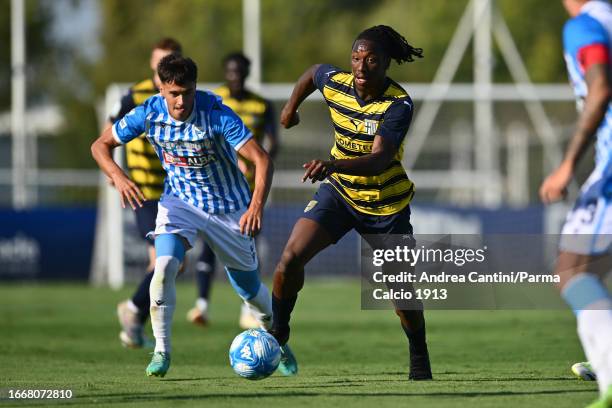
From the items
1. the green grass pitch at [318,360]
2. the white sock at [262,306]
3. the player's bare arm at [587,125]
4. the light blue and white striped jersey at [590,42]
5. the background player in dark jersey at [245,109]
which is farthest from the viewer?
the background player in dark jersey at [245,109]

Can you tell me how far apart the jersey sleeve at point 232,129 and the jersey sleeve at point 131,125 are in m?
0.51

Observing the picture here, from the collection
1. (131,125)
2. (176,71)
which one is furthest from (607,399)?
(131,125)

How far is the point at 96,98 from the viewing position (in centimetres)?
4762

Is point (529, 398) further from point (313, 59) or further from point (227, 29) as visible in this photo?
point (227, 29)

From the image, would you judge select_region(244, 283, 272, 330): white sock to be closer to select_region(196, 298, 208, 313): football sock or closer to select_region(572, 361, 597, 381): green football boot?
select_region(572, 361, 597, 381): green football boot

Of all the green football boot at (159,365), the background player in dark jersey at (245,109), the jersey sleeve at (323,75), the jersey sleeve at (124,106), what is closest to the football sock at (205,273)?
the background player in dark jersey at (245,109)

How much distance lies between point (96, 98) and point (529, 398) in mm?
41635

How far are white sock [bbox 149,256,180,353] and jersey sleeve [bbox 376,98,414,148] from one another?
1661 mm

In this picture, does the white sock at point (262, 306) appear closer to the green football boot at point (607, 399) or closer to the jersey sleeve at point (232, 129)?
the jersey sleeve at point (232, 129)

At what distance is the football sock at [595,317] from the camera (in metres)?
6.30

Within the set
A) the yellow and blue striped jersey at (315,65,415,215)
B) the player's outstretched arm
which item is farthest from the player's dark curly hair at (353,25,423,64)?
the player's outstretched arm

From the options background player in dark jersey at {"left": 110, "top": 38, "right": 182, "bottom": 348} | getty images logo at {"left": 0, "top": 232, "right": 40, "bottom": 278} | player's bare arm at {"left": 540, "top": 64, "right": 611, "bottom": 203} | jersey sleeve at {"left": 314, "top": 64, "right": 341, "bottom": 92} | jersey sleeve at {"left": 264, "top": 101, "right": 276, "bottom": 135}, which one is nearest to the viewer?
player's bare arm at {"left": 540, "top": 64, "right": 611, "bottom": 203}

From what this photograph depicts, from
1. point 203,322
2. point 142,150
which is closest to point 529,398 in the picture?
point 142,150

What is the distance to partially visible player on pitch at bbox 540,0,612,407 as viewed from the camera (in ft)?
20.5
